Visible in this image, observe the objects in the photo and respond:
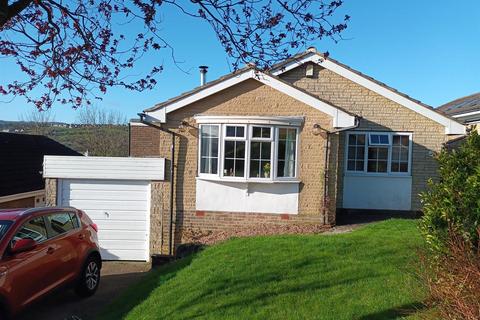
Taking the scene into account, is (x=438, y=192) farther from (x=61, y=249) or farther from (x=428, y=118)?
(x=428, y=118)

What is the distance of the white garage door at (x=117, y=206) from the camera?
13281 millimetres

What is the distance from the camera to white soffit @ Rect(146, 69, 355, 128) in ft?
38.8

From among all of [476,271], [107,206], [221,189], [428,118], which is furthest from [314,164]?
[476,271]

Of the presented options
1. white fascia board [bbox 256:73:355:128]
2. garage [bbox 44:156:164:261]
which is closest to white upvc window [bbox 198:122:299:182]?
white fascia board [bbox 256:73:355:128]

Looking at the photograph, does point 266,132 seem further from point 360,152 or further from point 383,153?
point 383,153

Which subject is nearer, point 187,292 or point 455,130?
point 187,292

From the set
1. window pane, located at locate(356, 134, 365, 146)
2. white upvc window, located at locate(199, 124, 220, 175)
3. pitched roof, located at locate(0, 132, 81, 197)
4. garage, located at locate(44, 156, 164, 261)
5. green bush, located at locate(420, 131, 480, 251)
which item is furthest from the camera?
pitched roof, located at locate(0, 132, 81, 197)

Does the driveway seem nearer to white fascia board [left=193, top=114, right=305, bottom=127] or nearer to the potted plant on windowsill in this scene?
the potted plant on windowsill

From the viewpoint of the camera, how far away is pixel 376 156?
13.9 m

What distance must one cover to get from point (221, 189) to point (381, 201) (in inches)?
206

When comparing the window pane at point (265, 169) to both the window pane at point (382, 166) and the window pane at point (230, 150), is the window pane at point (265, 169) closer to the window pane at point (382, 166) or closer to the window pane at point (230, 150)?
the window pane at point (230, 150)

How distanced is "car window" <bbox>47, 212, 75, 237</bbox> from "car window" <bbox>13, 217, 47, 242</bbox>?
0.65 feet

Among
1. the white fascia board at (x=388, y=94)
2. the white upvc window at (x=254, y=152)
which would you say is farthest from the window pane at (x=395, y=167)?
the white upvc window at (x=254, y=152)

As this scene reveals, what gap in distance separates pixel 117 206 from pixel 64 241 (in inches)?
237
